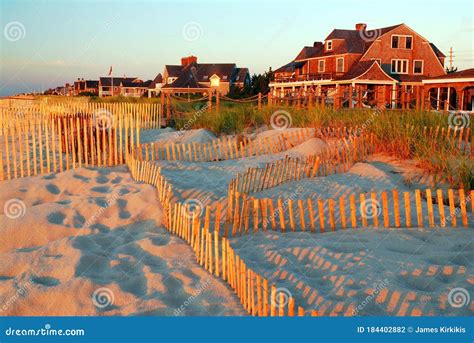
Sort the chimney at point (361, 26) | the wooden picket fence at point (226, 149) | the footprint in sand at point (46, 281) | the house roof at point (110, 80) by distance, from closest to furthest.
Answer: the footprint in sand at point (46, 281) → the wooden picket fence at point (226, 149) → the chimney at point (361, 26) → the house roof at point (110, 80)

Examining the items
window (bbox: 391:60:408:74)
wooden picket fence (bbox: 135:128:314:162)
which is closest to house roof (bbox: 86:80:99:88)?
window (bbox: 391:60:408:74)

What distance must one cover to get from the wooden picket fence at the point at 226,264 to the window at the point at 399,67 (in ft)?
113

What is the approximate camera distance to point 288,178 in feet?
29.4

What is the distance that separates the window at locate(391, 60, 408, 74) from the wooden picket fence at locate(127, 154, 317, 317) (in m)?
34.6

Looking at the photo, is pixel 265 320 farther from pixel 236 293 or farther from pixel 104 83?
pixel 104 83

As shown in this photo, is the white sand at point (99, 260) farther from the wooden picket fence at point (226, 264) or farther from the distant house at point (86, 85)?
the distant house at point (86, 85)

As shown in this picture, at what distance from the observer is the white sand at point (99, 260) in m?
4.17

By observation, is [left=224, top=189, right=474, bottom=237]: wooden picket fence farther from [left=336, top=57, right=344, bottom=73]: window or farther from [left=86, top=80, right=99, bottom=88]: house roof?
[left=86, top=80, right=99, bottom=88]: house roof

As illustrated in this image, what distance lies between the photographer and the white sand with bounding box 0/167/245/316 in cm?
417

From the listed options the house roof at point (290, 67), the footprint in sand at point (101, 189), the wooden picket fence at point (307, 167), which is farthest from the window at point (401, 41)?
the footprint in sand at point (101, 189)

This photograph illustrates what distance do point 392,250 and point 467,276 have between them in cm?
91

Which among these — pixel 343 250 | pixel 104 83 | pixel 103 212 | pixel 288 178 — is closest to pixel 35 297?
pixel 103 212

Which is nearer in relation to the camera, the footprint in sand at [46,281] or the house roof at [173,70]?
the footprint in sand at [46,281]

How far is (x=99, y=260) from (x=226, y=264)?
4.77 ft
